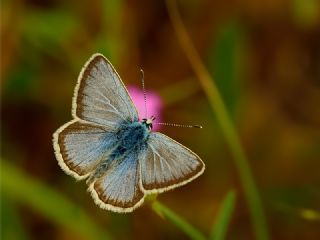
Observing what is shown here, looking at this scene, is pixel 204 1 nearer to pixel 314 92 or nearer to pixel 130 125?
pixel 314 92

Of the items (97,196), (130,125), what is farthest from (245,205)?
(97,196)

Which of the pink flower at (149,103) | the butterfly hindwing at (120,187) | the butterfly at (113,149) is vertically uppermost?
the pink flower at (149,103)

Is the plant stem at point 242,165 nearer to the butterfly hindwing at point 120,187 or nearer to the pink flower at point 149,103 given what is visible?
the pink flower at point 149,103

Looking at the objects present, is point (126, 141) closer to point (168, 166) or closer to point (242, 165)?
point (168, 166)

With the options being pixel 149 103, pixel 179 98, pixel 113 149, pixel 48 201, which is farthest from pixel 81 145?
pixel 179 98

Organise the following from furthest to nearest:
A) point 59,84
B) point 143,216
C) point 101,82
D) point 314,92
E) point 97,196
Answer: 1. point 314,92
2. point 59,84
3. point 143,216
4. point 101,82
5. point 97,196

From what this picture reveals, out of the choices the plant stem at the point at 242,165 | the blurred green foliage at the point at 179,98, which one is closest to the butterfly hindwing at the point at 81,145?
the plant stem at the point at 242,165
